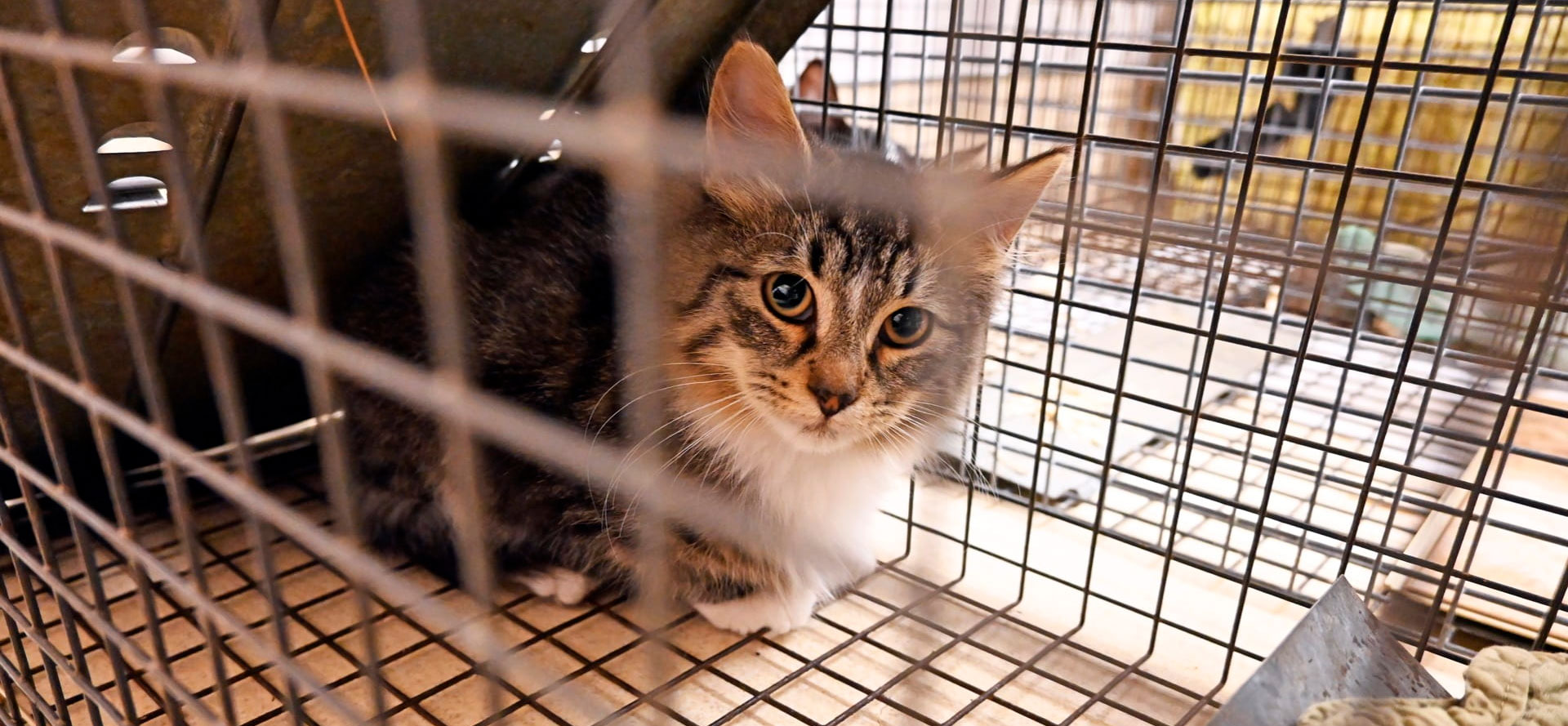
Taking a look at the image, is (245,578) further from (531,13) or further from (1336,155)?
(1336,155)

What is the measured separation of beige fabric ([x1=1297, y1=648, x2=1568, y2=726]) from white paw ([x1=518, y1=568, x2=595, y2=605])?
3.10 feet

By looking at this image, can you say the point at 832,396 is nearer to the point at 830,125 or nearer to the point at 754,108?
the point at 754,108

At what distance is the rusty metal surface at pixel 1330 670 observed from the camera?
957 mm

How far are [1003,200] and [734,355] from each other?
40 centimetres

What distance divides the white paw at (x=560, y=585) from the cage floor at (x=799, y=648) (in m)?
0.02

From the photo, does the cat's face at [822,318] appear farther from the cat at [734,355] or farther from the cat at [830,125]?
the cat at [830,125]

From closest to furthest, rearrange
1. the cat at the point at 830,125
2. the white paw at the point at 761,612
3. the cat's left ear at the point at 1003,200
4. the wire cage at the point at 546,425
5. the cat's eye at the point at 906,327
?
the wire cage at the point at 546,425, the cat's left ear at the point at 1003,200, the cat's eye at the point at 906,327, the white paw at the point at 761,612, the cat at the point at 830,125

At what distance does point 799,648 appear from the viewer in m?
1.30

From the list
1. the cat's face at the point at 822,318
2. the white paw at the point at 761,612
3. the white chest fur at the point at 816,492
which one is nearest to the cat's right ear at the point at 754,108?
the cat's face at the point at 822,318

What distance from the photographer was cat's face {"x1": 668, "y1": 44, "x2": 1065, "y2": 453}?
114 centimetres

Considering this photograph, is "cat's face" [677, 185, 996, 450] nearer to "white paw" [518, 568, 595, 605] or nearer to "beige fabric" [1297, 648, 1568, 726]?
"white paw" [518, 568, 595, 605]

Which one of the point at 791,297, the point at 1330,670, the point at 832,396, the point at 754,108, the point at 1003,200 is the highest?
the point at 754,108

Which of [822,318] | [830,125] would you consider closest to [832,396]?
[822,318]

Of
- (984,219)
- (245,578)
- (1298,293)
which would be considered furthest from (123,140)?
(1298,293)
